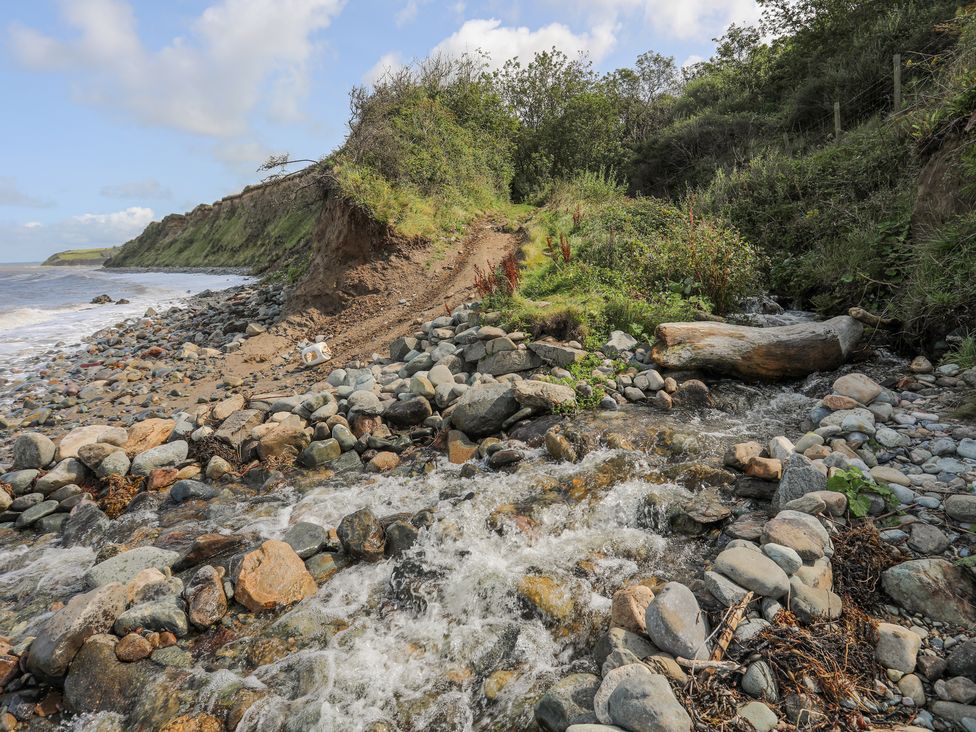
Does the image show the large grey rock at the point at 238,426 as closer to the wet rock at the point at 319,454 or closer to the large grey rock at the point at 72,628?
the wet rock at the point at 319,454

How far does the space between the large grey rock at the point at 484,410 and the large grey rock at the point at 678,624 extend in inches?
134

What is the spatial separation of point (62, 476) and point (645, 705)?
693 cm

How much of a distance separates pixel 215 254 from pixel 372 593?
47006mm

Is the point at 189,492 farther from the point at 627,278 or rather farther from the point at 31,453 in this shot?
the point at 627,278

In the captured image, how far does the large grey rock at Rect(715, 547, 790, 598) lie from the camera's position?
9.53ft

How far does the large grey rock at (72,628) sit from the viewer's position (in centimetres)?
333

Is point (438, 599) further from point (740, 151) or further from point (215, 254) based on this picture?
point (215, 254)

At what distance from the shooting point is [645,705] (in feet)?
7.55

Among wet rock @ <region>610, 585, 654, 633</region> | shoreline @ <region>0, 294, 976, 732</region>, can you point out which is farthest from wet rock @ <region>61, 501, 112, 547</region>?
wet rock @ <region>610, 585, 654, 633</region>

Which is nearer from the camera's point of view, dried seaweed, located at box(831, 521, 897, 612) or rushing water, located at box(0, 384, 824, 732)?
dried seaweed, located at box(831, 521, 897, 612)

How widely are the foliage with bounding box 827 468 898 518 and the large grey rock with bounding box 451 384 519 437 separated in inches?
136

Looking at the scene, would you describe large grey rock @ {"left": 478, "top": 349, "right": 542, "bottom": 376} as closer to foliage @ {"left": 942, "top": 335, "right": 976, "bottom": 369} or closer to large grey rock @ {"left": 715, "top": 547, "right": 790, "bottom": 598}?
large grey rock @ {"left": 715, "top": 547, "right": 790, "bottom": 598}

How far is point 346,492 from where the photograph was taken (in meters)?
5.44

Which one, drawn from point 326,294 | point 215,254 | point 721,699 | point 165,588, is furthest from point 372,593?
point 215,254
